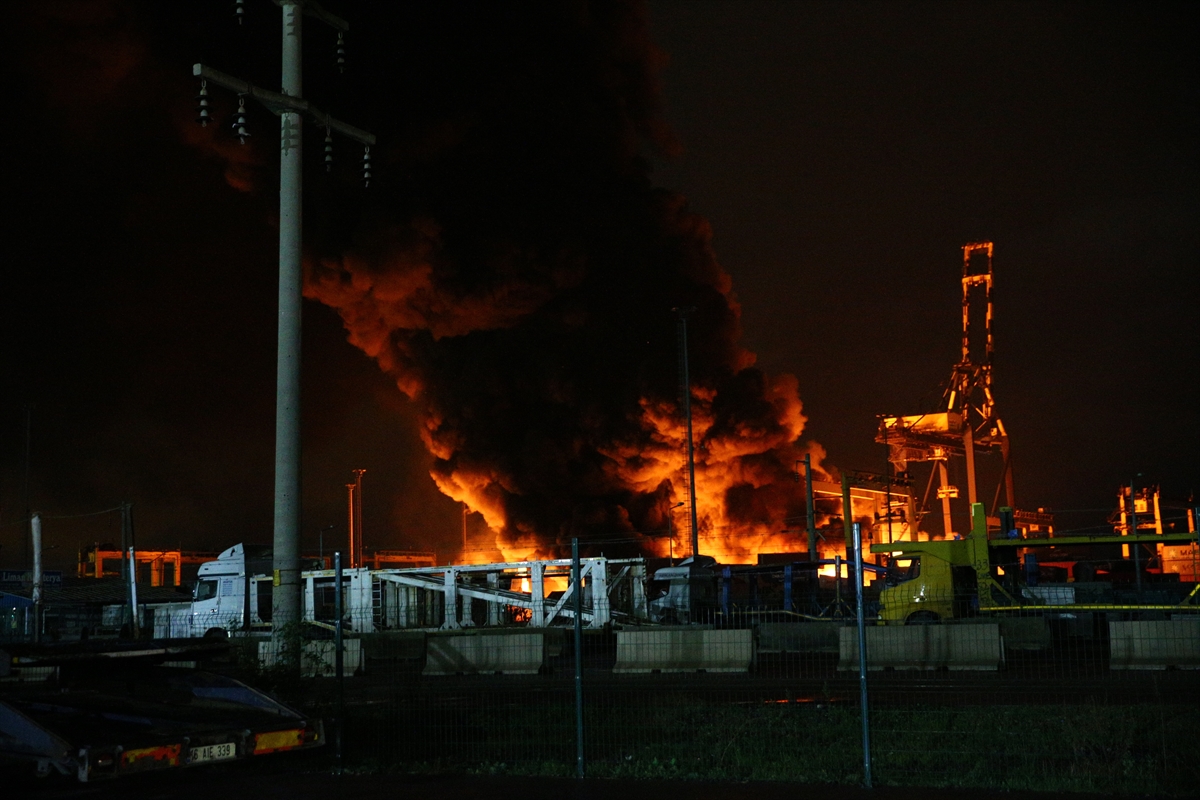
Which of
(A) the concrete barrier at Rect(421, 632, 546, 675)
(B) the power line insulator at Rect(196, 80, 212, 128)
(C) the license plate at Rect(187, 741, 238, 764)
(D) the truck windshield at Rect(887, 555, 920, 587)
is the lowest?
(A) the concrete barrier at Rect(421, 632, 546, 675)

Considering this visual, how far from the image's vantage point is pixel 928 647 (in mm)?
19938

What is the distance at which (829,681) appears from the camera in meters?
18.2

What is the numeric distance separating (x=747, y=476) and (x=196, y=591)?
27383 mm

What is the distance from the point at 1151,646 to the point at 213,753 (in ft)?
51.4

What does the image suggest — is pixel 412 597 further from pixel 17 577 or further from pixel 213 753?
pixel 213 753

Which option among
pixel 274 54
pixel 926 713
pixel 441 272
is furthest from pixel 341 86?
pixel 926 713

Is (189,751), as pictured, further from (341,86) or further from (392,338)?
(392,338)

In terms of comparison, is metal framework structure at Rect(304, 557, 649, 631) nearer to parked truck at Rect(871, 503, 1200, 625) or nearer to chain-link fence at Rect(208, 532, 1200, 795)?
chain-link fence at Rect(208, 532, 1200, 795)

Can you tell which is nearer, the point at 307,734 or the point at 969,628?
the point at 307,734

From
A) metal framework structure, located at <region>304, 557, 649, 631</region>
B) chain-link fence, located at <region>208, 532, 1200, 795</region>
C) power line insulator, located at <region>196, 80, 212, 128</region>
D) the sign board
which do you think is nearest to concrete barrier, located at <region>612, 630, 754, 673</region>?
chain-link fence, located at <region>208, 532, 1200, 795</region>

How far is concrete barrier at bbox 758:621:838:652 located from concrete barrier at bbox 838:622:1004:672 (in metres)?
2.16

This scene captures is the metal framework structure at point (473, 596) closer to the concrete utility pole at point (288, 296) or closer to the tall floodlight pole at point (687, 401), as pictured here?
the tall floodlight pole at point (687, 401)

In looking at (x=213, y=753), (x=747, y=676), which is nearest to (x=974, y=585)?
(x=747, y=676)

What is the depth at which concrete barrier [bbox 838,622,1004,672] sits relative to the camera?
63.3 feet
